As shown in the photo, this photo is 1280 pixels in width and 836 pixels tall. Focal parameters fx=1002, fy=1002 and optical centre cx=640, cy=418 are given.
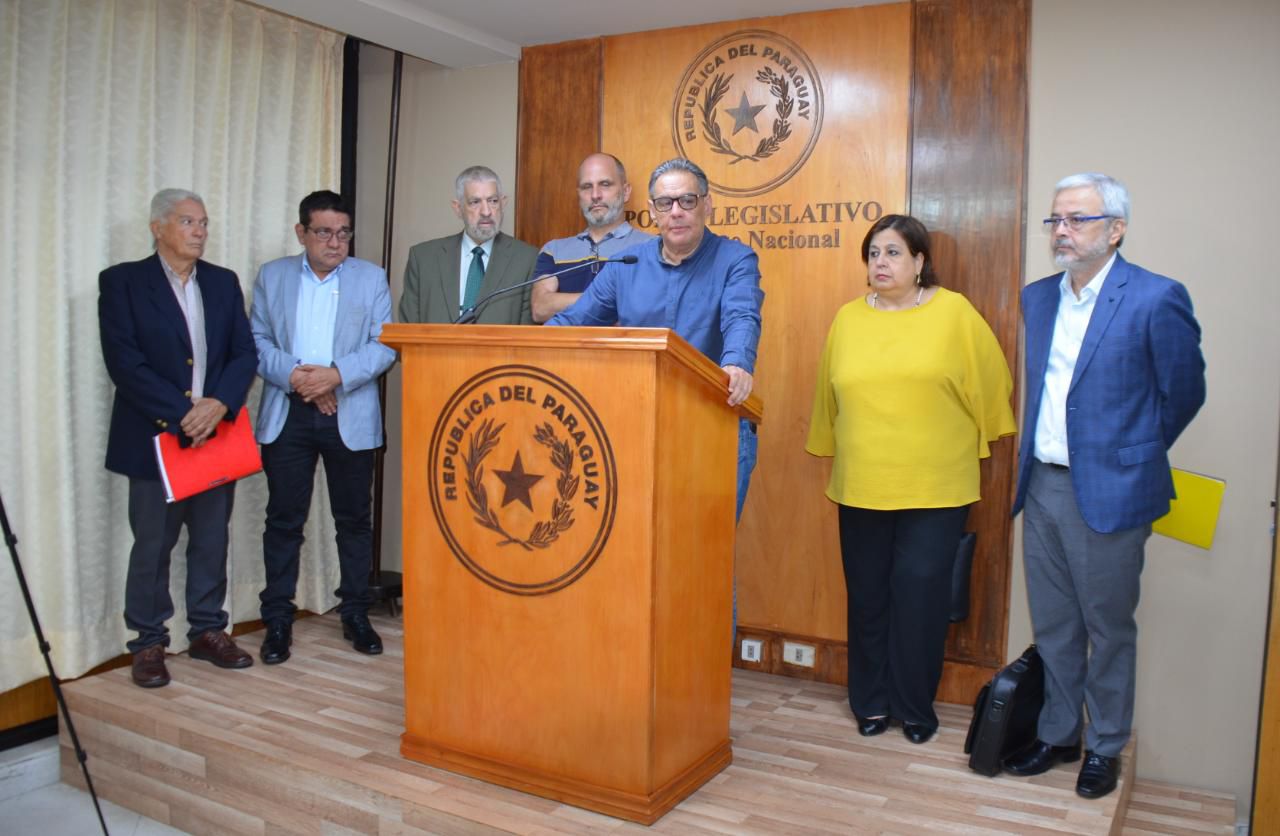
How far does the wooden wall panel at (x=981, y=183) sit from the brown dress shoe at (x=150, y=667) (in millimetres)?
2714

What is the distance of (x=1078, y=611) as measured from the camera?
2861 mm

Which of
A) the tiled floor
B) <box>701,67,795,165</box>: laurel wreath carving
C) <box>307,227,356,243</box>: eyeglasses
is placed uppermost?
<box>701,67,795,165</box>: laurel wreath carving

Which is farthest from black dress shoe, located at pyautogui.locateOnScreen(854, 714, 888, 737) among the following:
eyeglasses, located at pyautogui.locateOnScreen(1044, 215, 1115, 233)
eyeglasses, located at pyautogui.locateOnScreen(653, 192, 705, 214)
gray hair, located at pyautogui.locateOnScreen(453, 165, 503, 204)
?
gray hair, located at pyautogui.locateOnScreen(453, 165, 503, 204)

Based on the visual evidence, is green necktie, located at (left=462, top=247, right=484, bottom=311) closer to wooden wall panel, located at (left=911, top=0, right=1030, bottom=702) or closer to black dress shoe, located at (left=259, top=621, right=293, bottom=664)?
black dress shoe, located at (left=259, top=621, right=293, bottom=664)

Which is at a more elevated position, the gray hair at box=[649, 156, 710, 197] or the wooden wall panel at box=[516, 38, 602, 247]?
the wooden wall panel at box=[516, 38, 602, 247]

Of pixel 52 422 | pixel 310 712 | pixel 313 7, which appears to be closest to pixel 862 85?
pixel 313 7

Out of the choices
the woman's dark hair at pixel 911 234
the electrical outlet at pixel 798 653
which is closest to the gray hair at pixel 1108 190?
the woman's dark hair at pixel 911 234

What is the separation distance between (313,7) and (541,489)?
245 cm

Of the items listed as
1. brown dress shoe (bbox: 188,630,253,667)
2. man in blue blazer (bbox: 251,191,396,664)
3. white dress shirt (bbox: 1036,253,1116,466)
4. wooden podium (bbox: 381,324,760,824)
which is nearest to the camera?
wooden podium (bbox: 381,324,760,824)

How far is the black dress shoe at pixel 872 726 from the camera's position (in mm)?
3131

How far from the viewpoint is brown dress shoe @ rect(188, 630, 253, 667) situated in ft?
11.9

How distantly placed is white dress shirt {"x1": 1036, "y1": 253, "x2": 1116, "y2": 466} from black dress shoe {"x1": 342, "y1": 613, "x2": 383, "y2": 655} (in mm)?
2479

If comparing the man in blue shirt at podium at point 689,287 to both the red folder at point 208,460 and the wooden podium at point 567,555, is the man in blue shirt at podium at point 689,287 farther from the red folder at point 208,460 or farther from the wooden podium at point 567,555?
the red folder at point 208,460

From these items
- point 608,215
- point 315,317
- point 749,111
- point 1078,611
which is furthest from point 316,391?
point 1078,611
